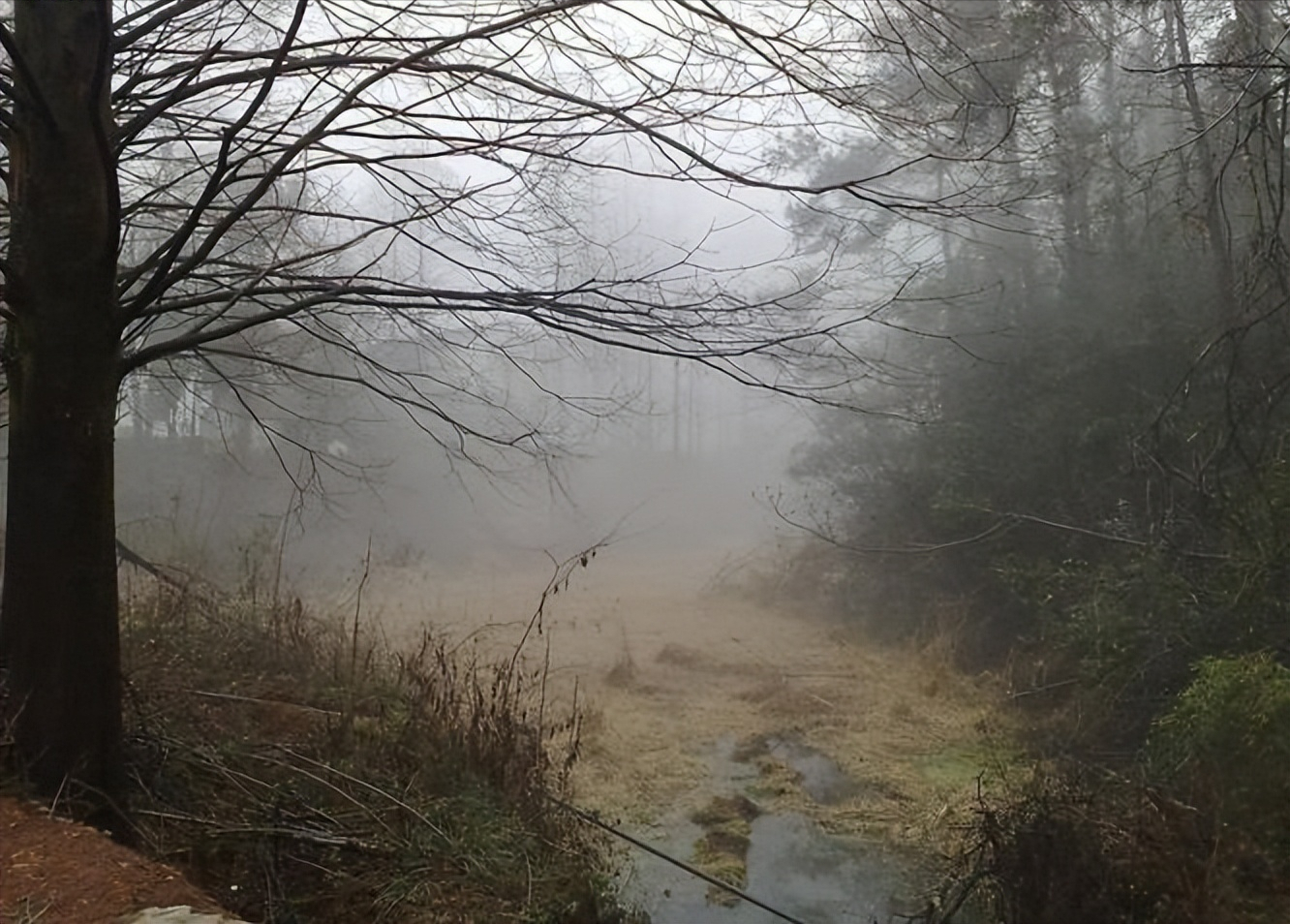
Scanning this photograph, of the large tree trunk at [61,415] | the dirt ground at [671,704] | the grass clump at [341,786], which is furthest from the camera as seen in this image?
the grass clump at [341,786]

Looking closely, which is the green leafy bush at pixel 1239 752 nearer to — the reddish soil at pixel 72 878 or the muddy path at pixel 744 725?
the muddy path at pixel 744 725

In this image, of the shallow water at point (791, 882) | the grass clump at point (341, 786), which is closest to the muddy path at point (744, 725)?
the shallow water at point (791, 882)

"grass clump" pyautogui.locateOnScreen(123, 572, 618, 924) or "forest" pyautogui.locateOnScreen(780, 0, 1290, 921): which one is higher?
"forest" pyautogui.locateOnScreen(780, 0, 1290, 921)

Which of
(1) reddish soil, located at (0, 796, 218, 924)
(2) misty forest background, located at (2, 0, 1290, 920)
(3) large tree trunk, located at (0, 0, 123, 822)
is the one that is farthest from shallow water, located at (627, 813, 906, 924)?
(3) large tree trunk, located at (0, 0, 123, 822)

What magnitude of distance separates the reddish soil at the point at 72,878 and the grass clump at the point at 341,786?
484 millimetres

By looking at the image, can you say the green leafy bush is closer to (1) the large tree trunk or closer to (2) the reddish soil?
(2) the reddish soil

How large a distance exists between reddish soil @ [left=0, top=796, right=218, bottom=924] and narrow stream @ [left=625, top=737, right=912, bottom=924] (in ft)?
10.1

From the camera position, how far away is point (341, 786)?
497 centimetres

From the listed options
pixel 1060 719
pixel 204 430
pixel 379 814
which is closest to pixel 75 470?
pixel 379 814

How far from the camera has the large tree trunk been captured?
13.8ft

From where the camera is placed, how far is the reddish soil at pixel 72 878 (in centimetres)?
330

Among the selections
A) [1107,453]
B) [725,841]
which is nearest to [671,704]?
[725,841]

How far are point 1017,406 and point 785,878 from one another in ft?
25.3

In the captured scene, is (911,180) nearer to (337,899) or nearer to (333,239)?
(333,239)
